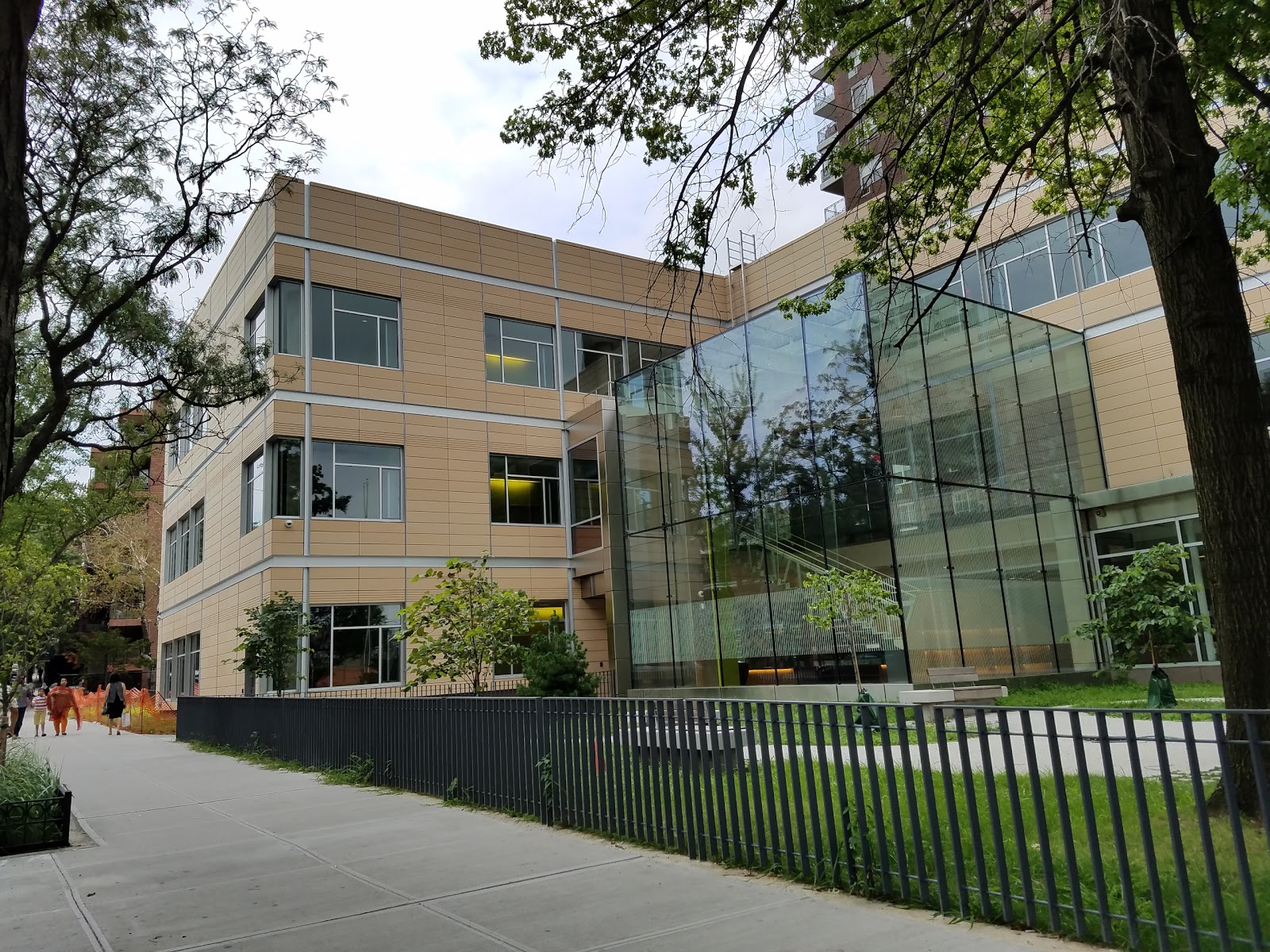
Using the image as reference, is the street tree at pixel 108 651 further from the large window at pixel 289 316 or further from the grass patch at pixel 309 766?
the grass patch at pixel 309 766

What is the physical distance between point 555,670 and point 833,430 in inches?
301

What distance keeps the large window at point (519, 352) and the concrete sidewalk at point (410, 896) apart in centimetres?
2054

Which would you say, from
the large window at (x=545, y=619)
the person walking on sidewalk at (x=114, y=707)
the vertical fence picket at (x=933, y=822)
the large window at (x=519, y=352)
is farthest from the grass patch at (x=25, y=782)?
the person walking on sidewalk at (x=114, y=707)

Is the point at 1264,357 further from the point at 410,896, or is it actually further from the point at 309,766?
the point at 410,896

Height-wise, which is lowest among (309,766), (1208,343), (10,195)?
(309,766)

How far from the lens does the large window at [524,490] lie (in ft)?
95.1

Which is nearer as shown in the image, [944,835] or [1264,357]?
[944,835]

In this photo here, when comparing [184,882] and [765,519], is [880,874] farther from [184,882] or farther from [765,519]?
[765,519]

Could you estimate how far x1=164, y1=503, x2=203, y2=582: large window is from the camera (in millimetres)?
34438

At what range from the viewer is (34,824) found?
9250 mm

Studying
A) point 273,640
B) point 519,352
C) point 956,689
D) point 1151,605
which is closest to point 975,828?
point 1151,605

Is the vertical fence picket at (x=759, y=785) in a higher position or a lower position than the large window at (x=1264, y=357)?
lower

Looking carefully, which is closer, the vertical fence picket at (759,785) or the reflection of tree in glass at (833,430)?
the vertical fence picket at (759,785)

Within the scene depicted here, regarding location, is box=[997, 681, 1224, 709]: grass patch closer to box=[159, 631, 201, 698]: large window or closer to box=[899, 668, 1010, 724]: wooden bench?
box=[899, 668, 1010, 724]: wooden bench
